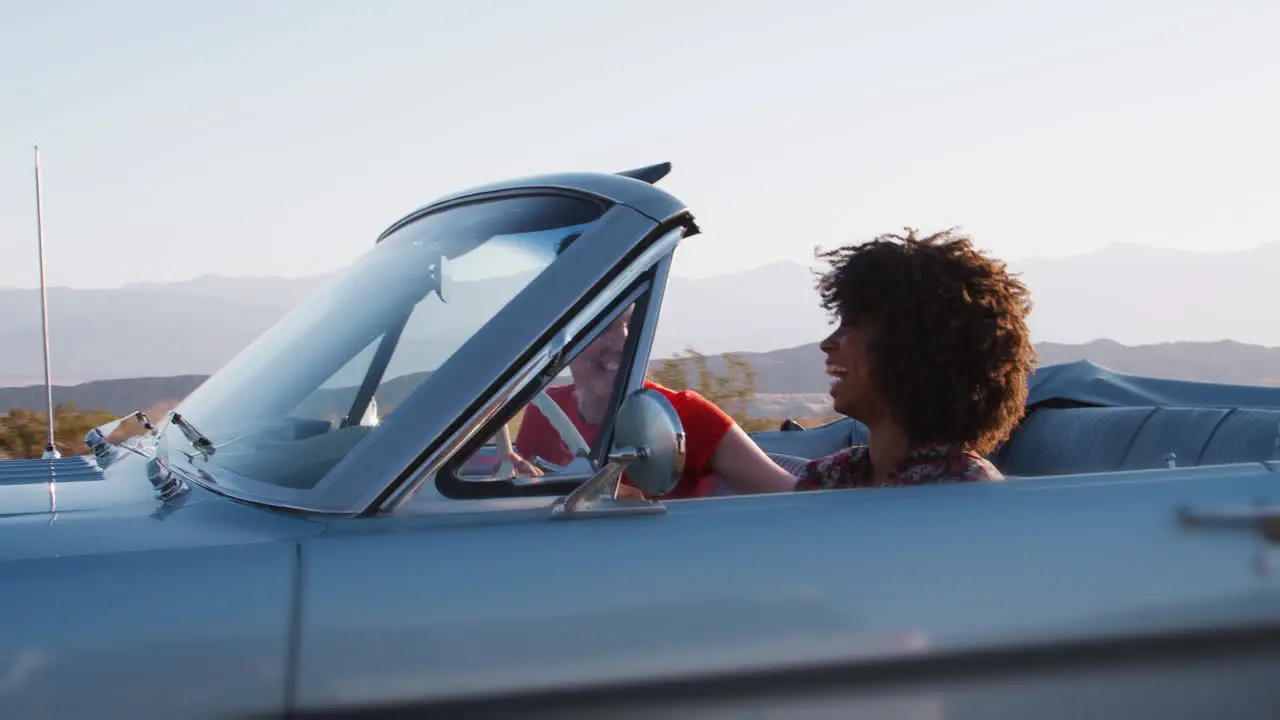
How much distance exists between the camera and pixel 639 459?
1.77 metres

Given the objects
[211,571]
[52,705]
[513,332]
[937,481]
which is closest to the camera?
[52,705]


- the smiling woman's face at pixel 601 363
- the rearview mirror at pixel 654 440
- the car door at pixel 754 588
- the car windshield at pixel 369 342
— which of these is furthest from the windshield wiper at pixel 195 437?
the rearview mirror at pixel 654 440

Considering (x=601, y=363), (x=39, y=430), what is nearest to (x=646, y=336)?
Answer: (x=601, y=363)

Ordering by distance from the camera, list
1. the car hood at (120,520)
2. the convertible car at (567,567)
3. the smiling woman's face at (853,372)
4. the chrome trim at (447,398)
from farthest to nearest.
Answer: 1. the smiling woman's face at (853,372)
2. the chrome trim at (447,398)
3. the car hood at (120,520)
4. the convertible car at (567,567)

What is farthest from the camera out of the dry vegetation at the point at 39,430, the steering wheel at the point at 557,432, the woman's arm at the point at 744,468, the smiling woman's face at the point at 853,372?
the dry vegetation at the point at 39,430

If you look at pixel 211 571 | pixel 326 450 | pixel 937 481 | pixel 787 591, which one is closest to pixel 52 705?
pixel 211 571

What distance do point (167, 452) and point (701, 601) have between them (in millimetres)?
1152

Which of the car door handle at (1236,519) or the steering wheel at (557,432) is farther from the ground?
the steering wheel at (557,432)

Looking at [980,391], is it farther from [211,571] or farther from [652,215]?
[211,571]

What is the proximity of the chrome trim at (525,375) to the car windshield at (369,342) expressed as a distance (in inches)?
4.5

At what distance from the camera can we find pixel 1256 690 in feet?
5.73

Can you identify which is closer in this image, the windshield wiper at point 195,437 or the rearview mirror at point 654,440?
the rearview mirror at point 654,440

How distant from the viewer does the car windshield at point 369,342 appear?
6.44ft

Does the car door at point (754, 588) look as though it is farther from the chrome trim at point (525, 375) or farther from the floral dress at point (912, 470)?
the floral dress at point (912, 470)
